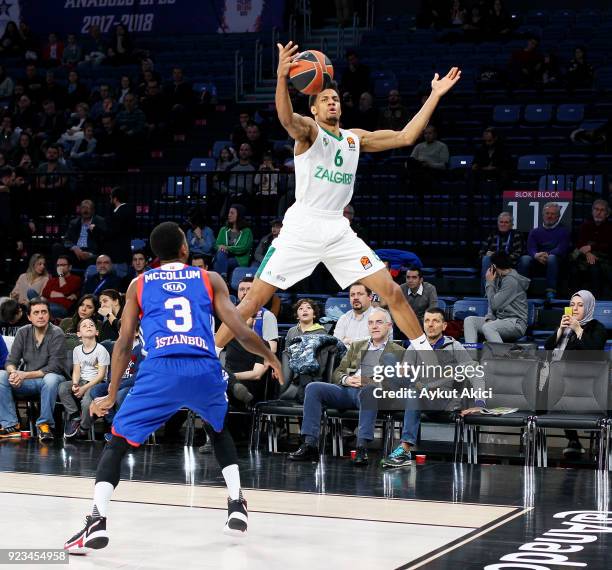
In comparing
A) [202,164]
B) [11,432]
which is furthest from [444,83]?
[202,164]

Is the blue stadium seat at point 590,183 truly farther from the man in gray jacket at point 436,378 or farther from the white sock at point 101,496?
the white sock at point 101,496

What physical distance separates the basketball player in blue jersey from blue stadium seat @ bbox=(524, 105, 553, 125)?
10.6 meters

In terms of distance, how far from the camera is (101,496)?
18.2ft

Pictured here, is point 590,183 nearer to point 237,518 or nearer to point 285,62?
point 285,62

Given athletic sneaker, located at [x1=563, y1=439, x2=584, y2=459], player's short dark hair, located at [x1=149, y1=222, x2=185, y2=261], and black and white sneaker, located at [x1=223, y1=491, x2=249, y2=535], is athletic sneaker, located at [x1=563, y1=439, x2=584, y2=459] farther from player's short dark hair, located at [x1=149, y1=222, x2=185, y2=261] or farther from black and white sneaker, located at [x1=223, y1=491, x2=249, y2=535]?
player's short dark hair, located at [x1=149, y1=222, x2=185, y2=261]

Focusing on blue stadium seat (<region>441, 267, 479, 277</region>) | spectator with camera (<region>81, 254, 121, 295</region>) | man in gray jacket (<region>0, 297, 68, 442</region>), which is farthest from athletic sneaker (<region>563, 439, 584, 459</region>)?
spectator with camera (<region>81, 254, 121, 295</region>)

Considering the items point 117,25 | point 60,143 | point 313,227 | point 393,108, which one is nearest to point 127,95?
point 60,143

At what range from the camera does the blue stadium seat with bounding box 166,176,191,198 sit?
14.5 metres

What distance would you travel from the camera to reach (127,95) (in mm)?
17531

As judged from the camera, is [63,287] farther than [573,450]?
Yes

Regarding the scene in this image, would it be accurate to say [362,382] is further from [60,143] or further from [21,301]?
[60,143]

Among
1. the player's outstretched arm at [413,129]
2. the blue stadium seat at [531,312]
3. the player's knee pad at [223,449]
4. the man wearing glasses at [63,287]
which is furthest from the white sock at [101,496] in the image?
the man wearing glasses at [63,287]

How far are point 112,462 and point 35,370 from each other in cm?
558

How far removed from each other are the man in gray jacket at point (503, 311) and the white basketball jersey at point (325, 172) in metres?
3.83
